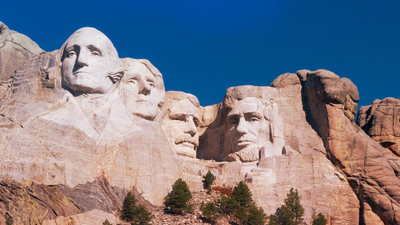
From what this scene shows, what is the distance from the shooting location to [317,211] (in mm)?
28750

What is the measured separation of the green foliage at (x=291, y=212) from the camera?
27.4 metres

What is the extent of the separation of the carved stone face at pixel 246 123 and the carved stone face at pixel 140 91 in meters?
3.56

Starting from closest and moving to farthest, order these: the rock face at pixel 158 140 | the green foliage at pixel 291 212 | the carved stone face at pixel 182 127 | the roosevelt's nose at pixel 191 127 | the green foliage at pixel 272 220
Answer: the rock face at pixel 158 140 < the green foliage at pixel 272 220 < the green foliage at pixel 291 212 < the carved stone face at pixel 182 127 < the roosevelt's nose at pixel 191 127

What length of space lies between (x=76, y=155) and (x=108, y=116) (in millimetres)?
2395

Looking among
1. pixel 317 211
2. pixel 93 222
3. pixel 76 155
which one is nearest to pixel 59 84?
pixel 76 155

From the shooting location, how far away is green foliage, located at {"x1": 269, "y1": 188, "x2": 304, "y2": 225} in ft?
89.9

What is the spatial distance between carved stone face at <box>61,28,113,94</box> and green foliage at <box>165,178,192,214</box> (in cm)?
466

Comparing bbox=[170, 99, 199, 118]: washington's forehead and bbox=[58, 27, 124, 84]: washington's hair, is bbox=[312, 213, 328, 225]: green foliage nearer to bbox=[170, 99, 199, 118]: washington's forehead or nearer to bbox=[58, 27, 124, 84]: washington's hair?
bbox=[170, 99, 199, 118]: washington's forehead

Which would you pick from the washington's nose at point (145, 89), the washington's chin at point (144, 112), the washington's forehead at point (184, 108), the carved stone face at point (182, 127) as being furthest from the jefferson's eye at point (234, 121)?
the washington's nose at point (145, 89)

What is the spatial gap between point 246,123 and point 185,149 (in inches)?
113

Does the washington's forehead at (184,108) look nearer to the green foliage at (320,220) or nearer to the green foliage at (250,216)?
the green foliage at (250,216)

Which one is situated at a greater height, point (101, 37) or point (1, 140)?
point (101, 37)

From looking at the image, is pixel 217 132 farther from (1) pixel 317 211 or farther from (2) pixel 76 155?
(2) pixel 76 155

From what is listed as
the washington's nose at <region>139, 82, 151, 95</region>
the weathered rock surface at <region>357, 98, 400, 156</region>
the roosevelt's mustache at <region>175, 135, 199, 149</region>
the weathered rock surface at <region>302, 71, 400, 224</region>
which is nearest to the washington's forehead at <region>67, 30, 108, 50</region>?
the washington's nose at <region>139, 82, 151, 95</region>
